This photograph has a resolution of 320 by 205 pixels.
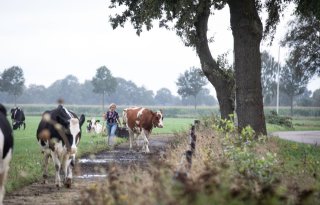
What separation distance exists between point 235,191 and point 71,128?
26.3 feet

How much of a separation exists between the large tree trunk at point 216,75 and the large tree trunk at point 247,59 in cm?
595

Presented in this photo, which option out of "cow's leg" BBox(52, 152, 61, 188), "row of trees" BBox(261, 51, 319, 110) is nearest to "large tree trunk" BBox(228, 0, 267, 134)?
"cow's leg" BBox(52, 152, 61, 188)

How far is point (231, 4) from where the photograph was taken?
18.0 meters

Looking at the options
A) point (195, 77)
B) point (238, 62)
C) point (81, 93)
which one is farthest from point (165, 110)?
point (238, 62)

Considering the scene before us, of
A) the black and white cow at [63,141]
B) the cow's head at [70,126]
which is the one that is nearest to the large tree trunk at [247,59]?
the black and white cow at [63,141]

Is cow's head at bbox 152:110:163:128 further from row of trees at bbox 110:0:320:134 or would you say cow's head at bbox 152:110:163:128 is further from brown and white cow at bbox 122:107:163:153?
row of trees at bbox 110:0:320:134

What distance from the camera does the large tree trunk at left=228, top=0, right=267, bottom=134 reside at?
17641 mm

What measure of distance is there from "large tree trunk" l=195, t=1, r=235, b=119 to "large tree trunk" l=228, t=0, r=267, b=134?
19.5ft

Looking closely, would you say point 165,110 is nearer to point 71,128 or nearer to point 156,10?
point 156,10

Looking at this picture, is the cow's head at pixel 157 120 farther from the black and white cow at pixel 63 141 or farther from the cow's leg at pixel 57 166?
the cow's leg at pixel 57 166

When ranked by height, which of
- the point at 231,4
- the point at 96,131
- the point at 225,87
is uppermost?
the point at 231,4

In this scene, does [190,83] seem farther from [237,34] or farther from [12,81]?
[237,34]

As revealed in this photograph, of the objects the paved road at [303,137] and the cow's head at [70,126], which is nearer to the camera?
the cow's head at [70,126]

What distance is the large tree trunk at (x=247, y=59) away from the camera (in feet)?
57.9
